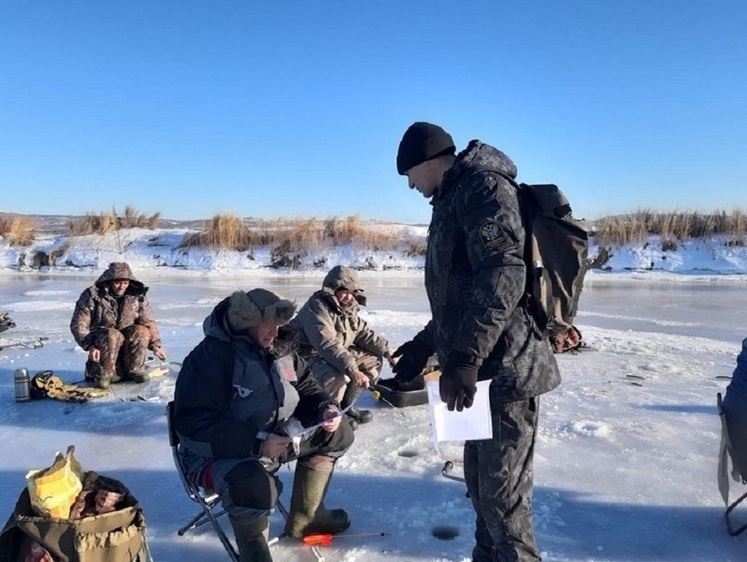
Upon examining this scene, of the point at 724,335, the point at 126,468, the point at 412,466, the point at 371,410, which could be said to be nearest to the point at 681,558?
the point at 412,466

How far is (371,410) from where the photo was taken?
4668 mm

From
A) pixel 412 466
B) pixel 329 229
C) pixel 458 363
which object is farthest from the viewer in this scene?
pixel 329 229

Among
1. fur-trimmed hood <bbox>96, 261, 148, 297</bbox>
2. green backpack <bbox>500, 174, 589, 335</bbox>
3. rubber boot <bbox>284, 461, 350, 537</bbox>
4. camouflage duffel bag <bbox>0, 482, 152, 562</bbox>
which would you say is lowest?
rubber boot <bbox>284, 461, 350, 537</bbox>

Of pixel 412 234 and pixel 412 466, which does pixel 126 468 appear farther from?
pixel 412 234

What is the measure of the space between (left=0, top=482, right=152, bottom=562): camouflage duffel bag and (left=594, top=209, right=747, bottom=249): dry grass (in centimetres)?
1974

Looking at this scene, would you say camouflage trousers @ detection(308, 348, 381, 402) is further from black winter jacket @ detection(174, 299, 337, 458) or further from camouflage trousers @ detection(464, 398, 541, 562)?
camouflage trousers @ detection(464, 398, 541, 562)

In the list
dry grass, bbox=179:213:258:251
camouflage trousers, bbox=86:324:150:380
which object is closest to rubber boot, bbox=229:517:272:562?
camouflage trousers, bbox=86:324:150:380

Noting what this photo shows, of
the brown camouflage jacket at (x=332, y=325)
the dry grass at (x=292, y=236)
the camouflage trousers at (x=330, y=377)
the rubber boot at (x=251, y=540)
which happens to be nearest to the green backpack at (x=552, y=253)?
the rubber boot at (x=251, y=540)

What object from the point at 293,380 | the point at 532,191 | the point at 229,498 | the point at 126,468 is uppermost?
the point at 532,191

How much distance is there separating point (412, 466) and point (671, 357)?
4.25m

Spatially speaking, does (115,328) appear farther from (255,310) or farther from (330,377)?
(255,310)

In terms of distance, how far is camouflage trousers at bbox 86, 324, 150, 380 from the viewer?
208 inches

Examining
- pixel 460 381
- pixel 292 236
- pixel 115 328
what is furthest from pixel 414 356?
pixel 292 236

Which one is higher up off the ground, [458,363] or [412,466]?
[458,363]
